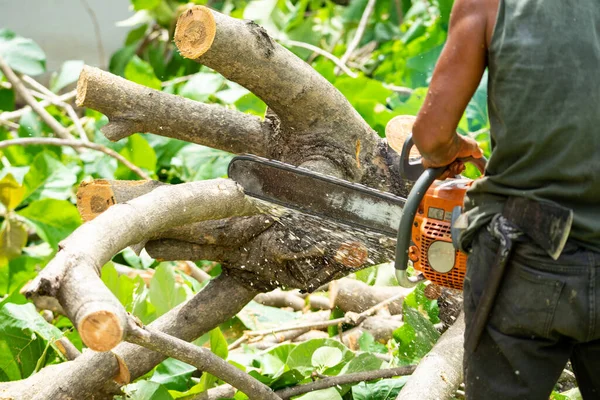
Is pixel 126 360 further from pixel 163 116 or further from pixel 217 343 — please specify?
pixel 163 116

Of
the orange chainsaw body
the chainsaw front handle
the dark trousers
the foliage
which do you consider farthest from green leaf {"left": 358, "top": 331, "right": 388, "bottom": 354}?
the dark trousers

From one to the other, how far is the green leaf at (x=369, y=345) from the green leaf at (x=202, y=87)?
1.85 meters

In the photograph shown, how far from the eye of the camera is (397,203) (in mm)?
2154

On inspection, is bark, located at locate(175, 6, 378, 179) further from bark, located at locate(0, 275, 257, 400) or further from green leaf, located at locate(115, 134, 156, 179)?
green leaf, located at locate(115, 134, 156, 179)

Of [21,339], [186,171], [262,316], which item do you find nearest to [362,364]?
[262,316]

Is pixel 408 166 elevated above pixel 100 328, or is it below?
above

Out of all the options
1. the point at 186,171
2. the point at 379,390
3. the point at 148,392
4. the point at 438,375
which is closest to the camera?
the point at 438,375

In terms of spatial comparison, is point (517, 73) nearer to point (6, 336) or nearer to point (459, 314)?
point (459, 314)

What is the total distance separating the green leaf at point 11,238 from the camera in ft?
11.7

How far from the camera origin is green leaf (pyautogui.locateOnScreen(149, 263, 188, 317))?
2900mm

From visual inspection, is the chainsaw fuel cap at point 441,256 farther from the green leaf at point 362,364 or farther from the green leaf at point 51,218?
the green leaf at point 51,218

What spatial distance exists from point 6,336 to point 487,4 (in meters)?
1.99

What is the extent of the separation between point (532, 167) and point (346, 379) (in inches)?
48.2

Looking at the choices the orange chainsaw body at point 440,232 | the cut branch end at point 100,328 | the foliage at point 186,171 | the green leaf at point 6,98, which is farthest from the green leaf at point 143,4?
the cut branch end at point 100,328
